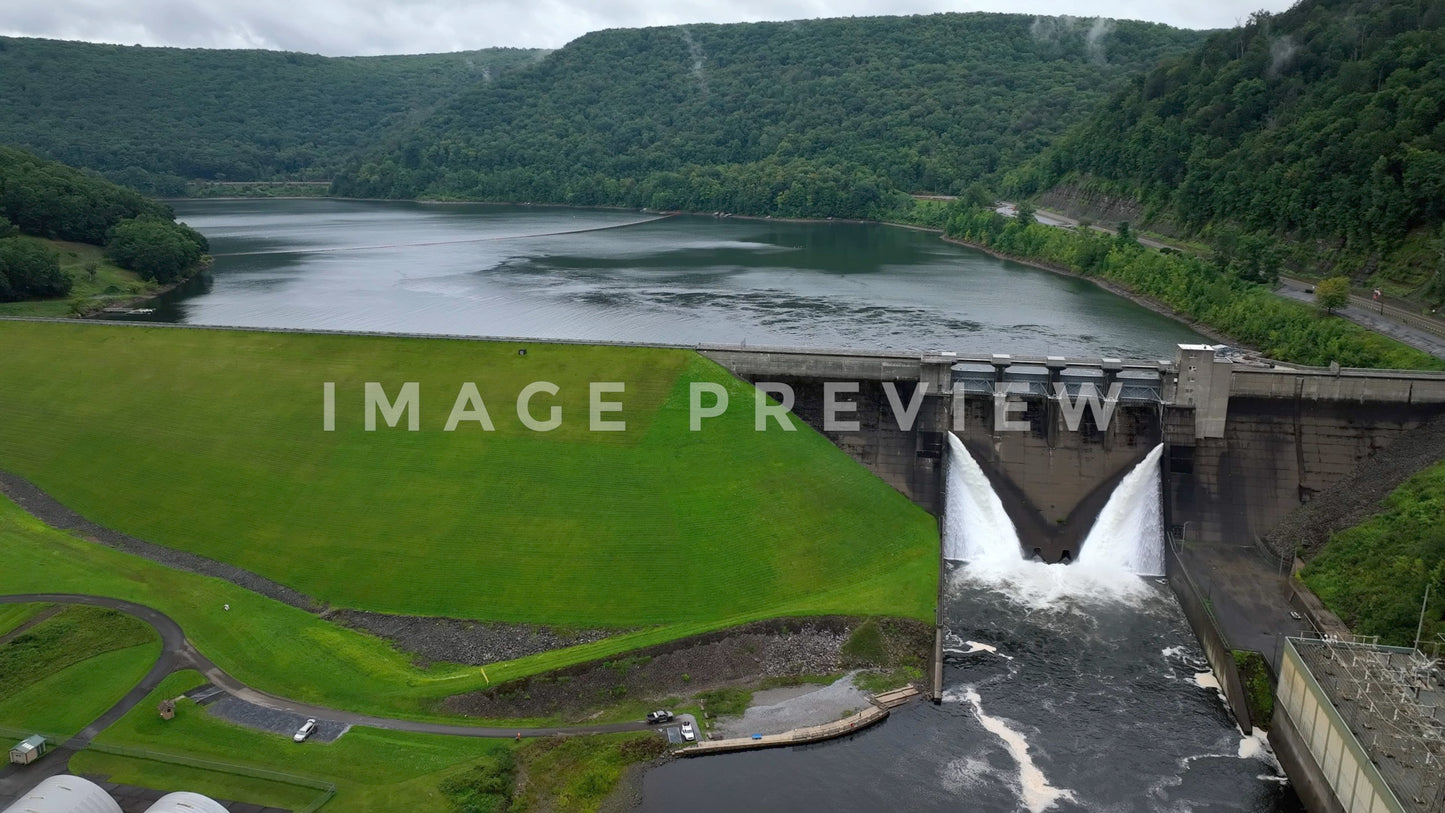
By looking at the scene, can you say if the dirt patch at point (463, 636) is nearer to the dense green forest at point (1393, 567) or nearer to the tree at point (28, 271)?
the dense green forest at point (1393, 567)

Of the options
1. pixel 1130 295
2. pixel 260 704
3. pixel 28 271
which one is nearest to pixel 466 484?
pixel 260 704

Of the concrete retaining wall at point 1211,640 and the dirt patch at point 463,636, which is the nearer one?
the concrete retaining wall at point 1211,640

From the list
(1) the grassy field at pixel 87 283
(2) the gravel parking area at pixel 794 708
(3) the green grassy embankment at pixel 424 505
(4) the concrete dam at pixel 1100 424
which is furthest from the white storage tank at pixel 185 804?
(1) the grassy field at pixel 87 283

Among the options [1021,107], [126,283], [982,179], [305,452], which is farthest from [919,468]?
[1021,107]

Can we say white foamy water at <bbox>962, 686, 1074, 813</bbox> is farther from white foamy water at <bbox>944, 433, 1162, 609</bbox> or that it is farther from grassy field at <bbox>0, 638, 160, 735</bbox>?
grassy field at <bbox>0, 638, 160, 735</bbox>

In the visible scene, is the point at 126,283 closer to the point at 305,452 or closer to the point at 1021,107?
the point at 305,452

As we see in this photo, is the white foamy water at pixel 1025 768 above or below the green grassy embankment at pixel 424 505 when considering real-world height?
below
